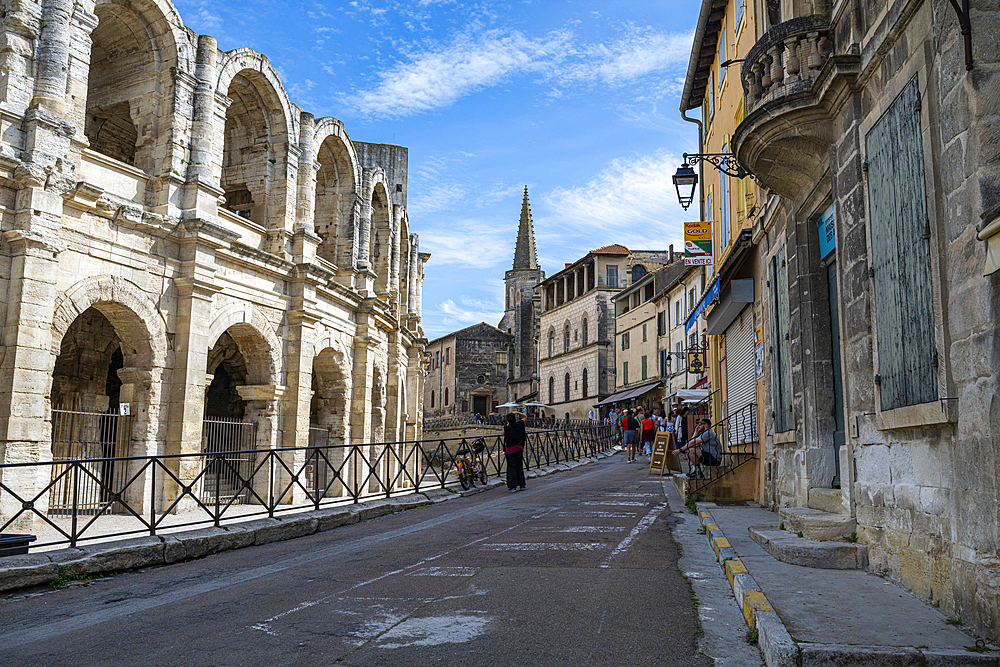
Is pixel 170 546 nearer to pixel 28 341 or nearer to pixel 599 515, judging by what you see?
pixel 28 341

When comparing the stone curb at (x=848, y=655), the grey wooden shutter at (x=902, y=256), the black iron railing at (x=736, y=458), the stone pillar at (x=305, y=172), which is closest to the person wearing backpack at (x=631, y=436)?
the black iron railing at (x=736, y=458)

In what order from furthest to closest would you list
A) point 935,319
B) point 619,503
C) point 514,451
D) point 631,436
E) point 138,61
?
1. point 631,436
2. point 514,451
3. point 138,61
4. point 619,503
5. point 935,319

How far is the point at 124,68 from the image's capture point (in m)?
15.6

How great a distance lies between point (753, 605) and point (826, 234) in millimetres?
4961

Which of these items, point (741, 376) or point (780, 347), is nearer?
point (780, 347)

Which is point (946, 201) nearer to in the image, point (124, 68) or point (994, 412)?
point (994, 412)

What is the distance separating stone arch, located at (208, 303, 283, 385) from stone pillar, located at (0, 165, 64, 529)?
4.84 m

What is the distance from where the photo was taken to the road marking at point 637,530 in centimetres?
820

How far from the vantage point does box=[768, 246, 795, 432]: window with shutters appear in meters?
9.93

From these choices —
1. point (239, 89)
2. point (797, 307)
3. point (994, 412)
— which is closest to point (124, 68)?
point (239, 89)

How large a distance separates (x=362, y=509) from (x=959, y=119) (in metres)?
10.6

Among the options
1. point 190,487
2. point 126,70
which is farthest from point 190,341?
point 126,70

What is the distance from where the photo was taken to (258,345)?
17.6 metres

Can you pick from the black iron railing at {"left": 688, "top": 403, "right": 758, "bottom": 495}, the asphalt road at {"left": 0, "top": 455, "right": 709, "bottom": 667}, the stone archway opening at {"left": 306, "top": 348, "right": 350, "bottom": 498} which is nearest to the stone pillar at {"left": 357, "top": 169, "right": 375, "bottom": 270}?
the stone archway opening at {"left": 306, "top": 348, "right": 350, "bottom": 498}
